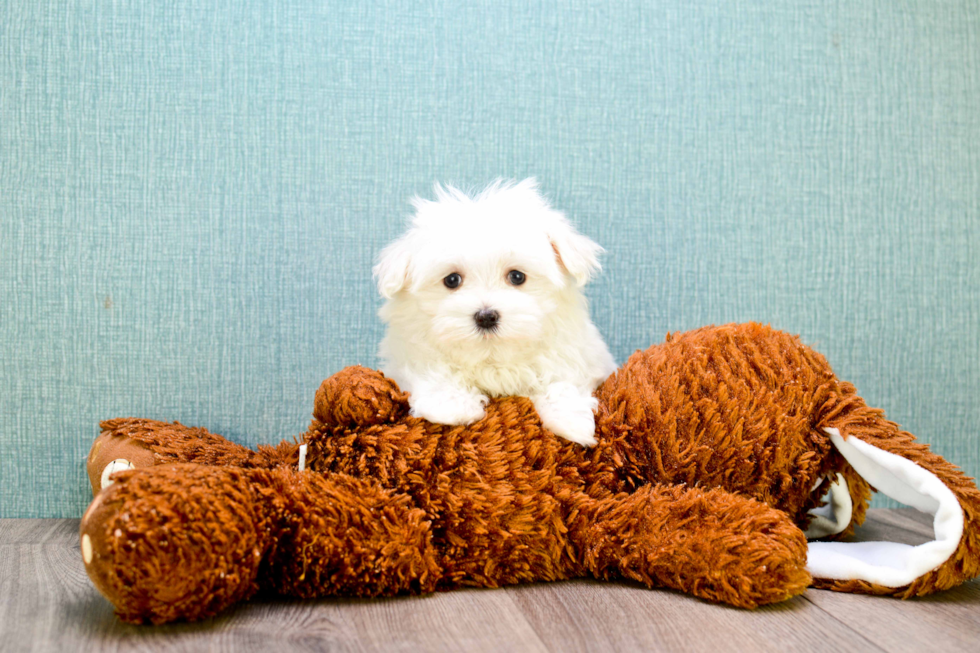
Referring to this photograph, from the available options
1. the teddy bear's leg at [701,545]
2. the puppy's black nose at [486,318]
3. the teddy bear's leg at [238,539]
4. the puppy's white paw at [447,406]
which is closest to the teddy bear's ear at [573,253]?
the puppy's black nose at [486,318]

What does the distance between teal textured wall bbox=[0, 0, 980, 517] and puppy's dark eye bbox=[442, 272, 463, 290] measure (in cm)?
52

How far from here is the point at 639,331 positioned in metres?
1.80

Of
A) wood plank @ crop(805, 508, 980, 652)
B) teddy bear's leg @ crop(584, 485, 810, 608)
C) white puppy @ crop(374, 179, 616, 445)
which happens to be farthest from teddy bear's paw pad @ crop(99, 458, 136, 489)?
wood plank @ crop(805, 508, 980, 652)

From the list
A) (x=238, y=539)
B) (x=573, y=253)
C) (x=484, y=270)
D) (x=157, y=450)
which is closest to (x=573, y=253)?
(x=573, y=253)

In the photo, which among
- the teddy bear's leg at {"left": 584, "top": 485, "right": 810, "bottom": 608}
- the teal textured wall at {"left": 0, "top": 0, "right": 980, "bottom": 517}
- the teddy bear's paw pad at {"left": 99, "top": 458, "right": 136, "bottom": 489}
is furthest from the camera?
the teal textured wall at {"left": 0, "top": 0, "right": 980, "bottom": 517}

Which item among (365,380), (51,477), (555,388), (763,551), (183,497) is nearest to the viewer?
(183,497)

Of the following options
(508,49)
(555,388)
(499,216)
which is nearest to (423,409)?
(555,388)

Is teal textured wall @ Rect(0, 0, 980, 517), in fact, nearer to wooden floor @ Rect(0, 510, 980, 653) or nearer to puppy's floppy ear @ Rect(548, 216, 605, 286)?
puppy's floppy ear @ Rect(548, 216, 605, 286)

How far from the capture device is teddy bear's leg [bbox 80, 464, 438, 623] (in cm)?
95

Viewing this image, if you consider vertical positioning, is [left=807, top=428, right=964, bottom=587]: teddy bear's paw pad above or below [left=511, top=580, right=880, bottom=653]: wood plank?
above

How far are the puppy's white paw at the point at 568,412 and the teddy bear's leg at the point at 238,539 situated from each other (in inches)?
11.1

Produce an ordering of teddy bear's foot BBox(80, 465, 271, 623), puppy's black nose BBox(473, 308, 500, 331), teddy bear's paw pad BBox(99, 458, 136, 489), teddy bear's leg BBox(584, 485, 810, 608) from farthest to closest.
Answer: teddy bear's paw pad BBox(99, 458, 136, 489) → puppy's black nose BBox(473, 308, 500, 331) → teddy bear's leg BBox(584, 485, 810, 608) → teddy bear's foot BBox(80, 465, 271, 623)

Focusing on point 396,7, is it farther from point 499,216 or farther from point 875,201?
point 875,201

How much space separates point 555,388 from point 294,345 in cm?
72
